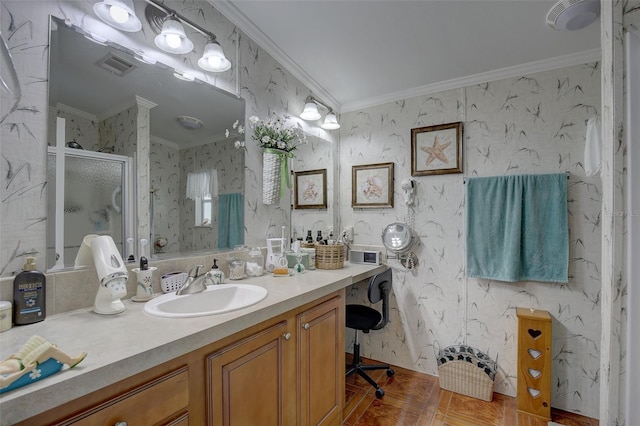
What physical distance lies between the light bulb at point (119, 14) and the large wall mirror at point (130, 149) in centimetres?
11

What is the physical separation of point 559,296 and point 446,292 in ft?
2.45

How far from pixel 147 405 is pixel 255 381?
434mm

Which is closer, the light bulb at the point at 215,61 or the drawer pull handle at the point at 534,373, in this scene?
the light bulb at the point at 215,61

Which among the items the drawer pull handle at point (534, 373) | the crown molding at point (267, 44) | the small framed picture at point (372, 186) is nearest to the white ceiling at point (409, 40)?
the crown molding at point (267, 44)

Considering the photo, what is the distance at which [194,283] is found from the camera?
133 centimetres

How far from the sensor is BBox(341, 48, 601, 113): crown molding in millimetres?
1983

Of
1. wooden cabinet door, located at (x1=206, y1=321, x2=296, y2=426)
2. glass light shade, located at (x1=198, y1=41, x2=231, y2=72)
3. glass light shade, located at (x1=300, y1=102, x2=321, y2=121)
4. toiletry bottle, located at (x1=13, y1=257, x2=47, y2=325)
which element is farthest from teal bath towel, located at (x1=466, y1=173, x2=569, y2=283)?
toiletry bottle, located at (x1=13, y1=257, x2=47, y2=325)

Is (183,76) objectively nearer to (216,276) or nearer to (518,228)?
(216,276)

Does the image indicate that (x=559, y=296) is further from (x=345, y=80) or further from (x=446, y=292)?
(x=345, y=80)

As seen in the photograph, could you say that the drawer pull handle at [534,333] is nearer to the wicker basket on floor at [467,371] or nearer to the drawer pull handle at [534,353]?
the drawer pull handle at [534,353]

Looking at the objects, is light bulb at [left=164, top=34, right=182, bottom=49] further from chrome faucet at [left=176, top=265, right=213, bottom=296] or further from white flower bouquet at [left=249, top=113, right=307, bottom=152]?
chrome faucet at [left=176, top=265, right=213, bottom=296]

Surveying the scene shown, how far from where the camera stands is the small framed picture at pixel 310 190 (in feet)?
7.93

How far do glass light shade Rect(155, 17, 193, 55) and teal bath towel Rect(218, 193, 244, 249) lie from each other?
2.54 ft

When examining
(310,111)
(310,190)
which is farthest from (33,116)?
(310,190)
